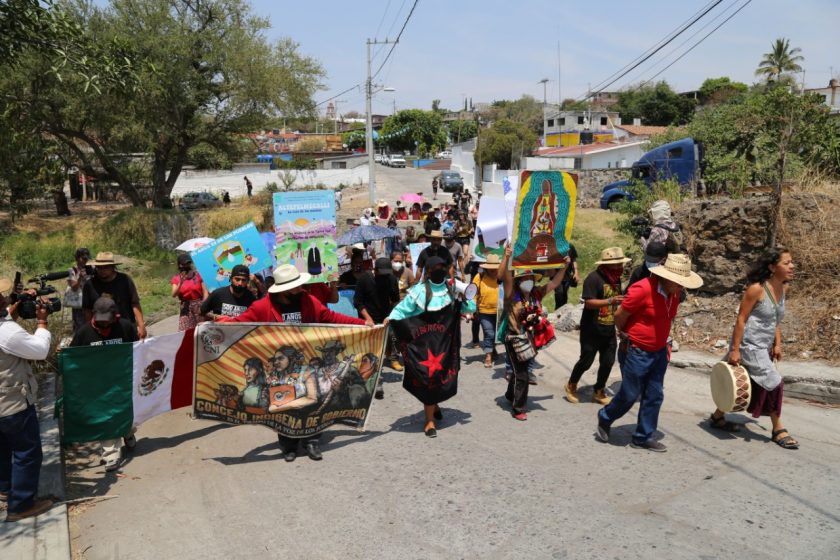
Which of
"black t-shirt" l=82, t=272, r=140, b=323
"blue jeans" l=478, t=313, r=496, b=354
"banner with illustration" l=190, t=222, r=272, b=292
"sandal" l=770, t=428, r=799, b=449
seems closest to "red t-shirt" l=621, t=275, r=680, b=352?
"sandal" l=770, t=428, r=799, b=449

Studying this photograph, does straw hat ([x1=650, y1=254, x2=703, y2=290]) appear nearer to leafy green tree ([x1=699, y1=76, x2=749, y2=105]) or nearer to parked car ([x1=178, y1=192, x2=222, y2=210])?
parked car ([x1=178, y1=192, x2=222, y2=210])

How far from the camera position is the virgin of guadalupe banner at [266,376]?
5.65 meters

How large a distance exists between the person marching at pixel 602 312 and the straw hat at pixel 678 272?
3.15 feet

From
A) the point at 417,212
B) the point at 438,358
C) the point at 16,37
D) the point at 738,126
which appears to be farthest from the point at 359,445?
the point at 417,212

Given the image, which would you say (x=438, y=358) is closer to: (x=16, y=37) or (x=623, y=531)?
(x=623, y=531)

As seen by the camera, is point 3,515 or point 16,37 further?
point 16,37

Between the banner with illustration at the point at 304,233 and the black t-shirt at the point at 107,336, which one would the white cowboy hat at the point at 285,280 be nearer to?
the black t-shirt at the point at 107,336

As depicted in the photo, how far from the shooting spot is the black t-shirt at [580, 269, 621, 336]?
6.64 meters

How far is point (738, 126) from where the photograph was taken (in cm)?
1384

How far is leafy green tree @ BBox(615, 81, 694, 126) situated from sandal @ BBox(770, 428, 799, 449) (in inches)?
3049

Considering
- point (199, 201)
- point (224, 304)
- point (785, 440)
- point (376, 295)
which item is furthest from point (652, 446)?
point (199, 201)

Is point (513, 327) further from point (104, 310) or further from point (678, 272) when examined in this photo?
point (104, 310)

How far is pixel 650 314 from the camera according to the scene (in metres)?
5.53

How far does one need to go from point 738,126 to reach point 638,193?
8.78ft
